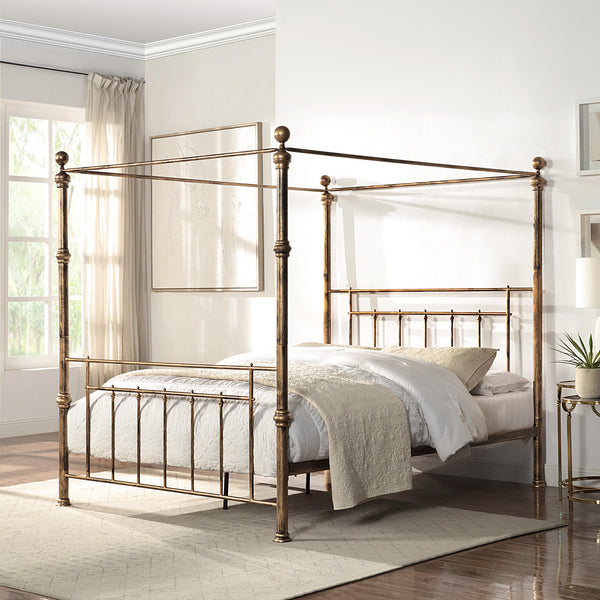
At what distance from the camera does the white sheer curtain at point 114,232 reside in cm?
795

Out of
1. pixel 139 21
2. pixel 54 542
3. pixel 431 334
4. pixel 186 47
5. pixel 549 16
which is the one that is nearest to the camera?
pixel 54 542

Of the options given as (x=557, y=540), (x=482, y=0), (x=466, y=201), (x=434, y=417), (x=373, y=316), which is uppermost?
(x=482, y=0)

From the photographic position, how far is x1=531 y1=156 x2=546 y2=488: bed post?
5438 mm

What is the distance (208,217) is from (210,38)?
1335 mm

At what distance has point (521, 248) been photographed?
5.60 metres

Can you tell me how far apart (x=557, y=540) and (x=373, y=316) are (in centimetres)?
228

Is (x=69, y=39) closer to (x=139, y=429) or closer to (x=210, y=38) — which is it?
(x=210, y=38)

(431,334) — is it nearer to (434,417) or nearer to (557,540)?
(434,417)

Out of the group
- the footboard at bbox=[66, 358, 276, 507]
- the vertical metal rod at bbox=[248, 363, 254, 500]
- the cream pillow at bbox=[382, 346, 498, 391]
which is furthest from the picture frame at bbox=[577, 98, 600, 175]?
the vertical metal rod at bbox=[248, 363, 254, 500]

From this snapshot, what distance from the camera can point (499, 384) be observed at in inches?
212

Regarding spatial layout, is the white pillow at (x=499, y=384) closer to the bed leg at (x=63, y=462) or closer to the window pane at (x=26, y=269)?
the bed leg at (x=63, y=462)

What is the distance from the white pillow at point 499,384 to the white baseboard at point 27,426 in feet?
11.8

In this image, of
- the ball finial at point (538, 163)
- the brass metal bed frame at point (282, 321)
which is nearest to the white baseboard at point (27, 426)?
the brass metal bed frame at point (282, 321)

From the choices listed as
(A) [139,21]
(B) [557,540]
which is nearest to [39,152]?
(A) [139,21]
